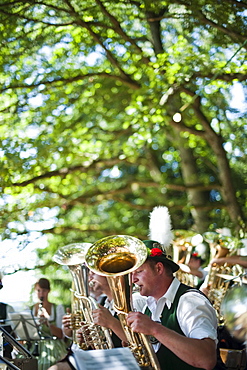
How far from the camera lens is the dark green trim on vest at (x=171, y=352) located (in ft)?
12.6

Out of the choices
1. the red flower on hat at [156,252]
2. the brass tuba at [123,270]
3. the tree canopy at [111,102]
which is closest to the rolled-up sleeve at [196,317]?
the brass tuba at [123,270]

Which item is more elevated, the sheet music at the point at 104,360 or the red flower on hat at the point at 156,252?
the red flower on hat at the point at 156,252

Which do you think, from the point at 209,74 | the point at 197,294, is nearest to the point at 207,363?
the point at 197,294

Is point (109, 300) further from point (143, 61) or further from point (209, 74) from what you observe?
point (143, 61)

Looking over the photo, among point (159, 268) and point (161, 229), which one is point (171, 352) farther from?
point (161, 229)

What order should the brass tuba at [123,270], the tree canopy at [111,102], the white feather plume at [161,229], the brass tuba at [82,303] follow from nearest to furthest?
the brass tuba at [123,270] → the brass tuba at [82,303] → the white feather plume at [161,229] → the tree canopy at [111,102]

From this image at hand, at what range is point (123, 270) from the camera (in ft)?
12.5

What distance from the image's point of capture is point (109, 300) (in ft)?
18.4

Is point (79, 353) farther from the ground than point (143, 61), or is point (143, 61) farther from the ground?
point (143, 61)

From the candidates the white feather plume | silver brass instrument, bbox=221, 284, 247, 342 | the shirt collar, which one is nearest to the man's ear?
the shirt collar

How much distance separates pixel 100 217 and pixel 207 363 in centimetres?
1247

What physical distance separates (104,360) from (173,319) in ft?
4.24

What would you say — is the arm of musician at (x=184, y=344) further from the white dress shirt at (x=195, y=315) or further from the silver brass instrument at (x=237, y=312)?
the silver brass instrument at (x=237, y=312)

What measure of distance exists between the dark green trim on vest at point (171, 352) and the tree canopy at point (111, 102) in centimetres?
380
